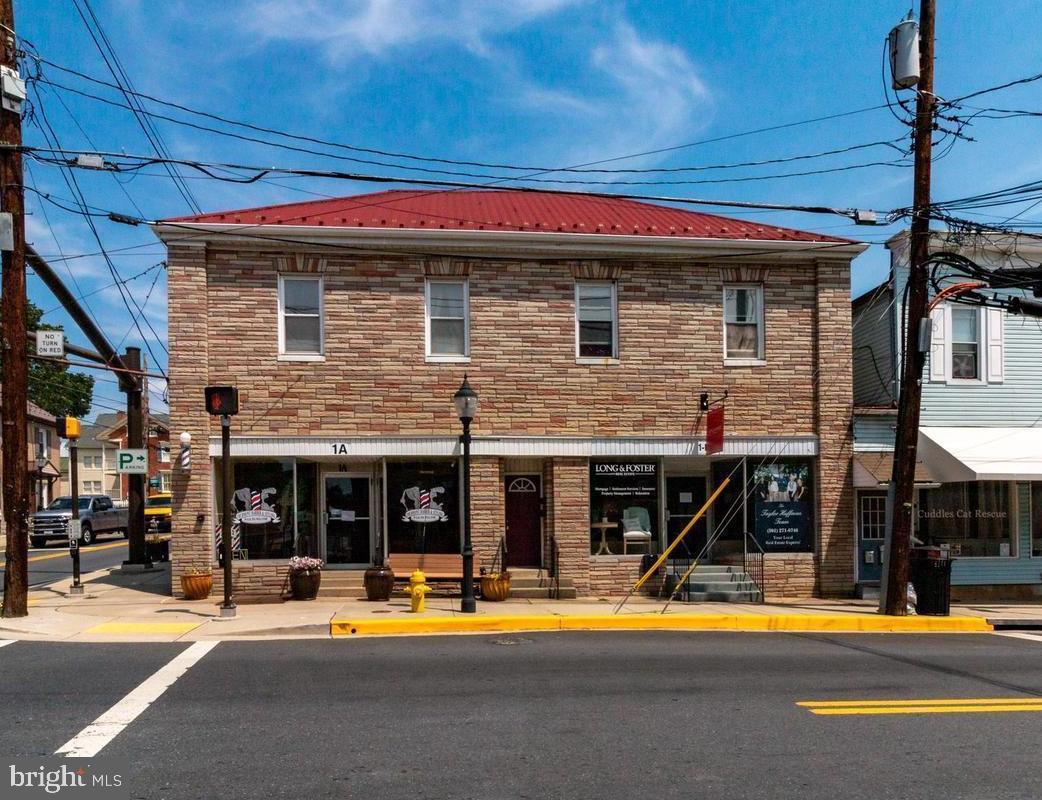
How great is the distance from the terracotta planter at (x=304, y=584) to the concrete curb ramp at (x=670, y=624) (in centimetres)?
281

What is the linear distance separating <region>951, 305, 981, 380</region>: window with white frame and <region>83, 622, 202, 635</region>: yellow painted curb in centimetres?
1484

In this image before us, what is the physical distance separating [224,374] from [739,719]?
11252mm

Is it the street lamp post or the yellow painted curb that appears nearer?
the yellow painted curb

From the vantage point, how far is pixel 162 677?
9.01 m

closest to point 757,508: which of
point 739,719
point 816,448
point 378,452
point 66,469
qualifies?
point 816,448

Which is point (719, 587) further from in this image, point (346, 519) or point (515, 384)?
point (346, 519)

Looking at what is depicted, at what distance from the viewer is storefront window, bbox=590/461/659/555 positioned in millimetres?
16641

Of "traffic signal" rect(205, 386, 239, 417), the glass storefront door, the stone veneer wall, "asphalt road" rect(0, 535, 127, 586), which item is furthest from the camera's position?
"asphalt road" rect(0, 535, 127, 586)

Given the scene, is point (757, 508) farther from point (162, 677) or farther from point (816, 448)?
point (162, 677)

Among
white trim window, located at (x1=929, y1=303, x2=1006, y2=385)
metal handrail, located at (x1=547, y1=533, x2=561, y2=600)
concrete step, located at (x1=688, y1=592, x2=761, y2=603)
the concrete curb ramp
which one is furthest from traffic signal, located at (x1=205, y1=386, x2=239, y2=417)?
white trim window, located at (x1=929, y1=303, x2=1006, y2=385)

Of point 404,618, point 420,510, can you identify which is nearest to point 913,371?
point 420,510

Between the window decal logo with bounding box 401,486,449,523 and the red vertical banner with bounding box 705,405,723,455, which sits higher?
the red vertical banner with bounding box 705,405,723,455

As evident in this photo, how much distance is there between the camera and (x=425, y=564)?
15766mm

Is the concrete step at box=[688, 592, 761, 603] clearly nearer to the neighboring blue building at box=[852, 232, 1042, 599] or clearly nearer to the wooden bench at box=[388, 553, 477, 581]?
the neighboring blue building at box=[852, 232, 1042, 599]
